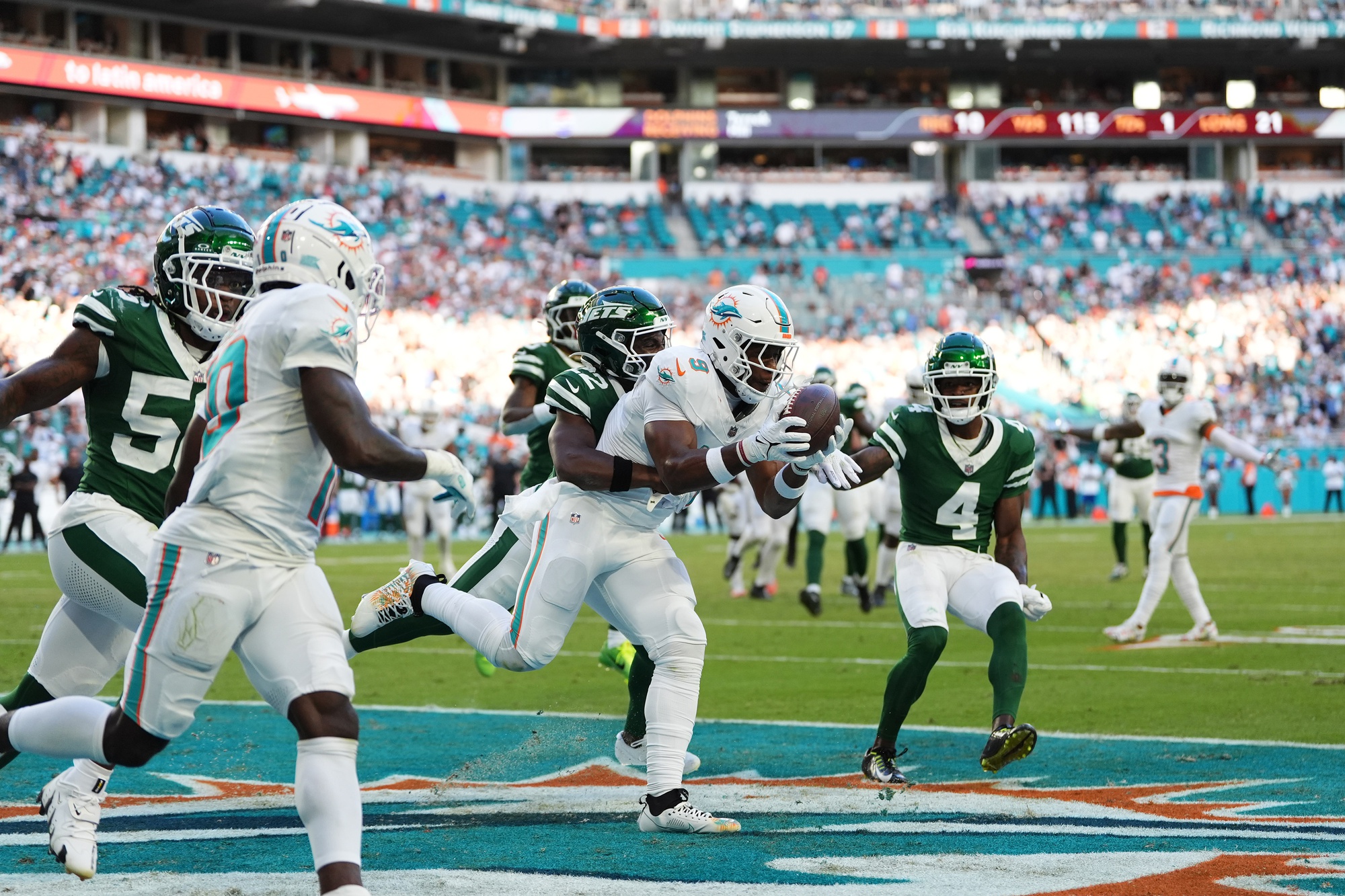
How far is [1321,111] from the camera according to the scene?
49781mm

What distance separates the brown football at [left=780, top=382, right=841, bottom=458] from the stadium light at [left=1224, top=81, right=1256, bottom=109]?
162 feet

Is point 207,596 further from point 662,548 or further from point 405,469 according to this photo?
point 662,548

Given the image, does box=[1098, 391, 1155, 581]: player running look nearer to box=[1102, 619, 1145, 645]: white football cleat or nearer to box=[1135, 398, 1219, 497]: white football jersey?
box=[1135, 398, 1219, 497]: white football jersey

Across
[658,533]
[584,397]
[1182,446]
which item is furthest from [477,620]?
[1182,446]

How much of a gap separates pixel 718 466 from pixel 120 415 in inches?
79.4

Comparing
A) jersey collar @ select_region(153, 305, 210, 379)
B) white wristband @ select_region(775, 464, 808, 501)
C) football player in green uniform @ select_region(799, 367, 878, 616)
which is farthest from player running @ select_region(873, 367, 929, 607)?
jersey collar @ select_region(153, 305, 210, 379)

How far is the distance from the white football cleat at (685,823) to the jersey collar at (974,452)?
2.03 metres

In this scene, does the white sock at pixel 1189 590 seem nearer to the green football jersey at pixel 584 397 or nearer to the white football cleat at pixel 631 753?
the white football cleat at pixel 631 753

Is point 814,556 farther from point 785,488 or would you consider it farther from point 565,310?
point 785,488

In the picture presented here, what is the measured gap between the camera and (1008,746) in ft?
18.6

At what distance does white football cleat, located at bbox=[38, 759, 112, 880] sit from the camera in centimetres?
440

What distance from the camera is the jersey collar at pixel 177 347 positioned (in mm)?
5156

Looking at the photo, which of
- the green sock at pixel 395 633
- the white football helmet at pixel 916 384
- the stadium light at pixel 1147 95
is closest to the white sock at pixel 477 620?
the green sock at pixel 395 633

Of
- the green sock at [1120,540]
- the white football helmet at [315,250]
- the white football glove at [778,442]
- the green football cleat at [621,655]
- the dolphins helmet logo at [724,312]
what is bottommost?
the green sock at [1120,540]
